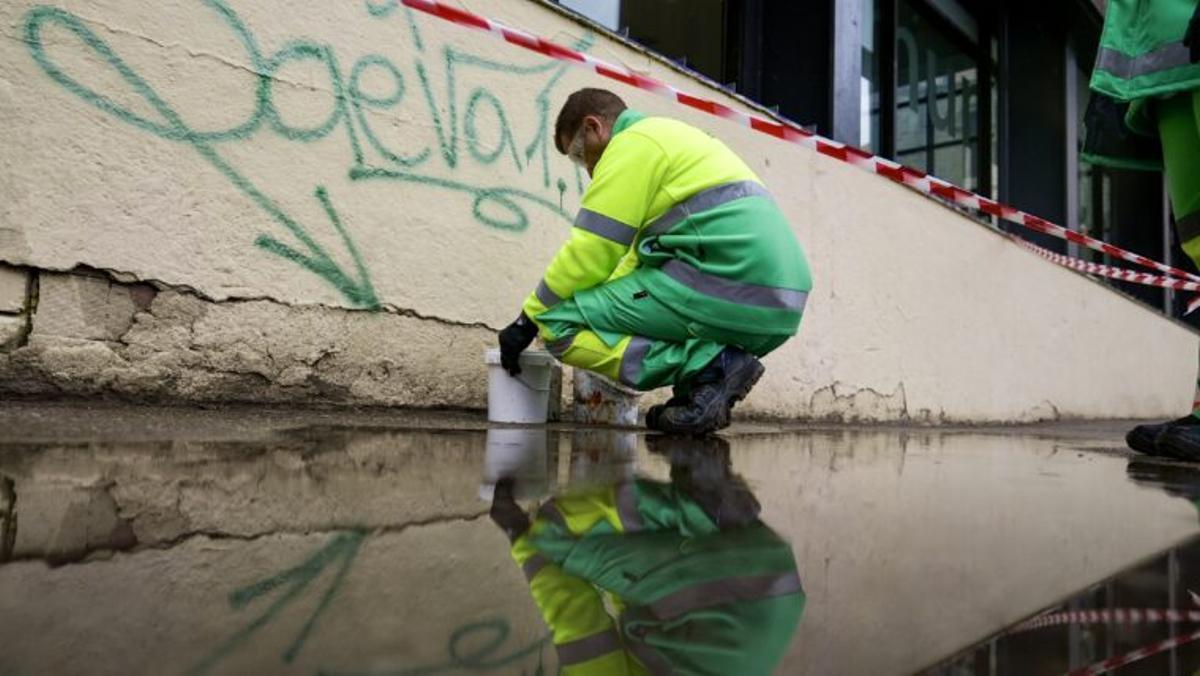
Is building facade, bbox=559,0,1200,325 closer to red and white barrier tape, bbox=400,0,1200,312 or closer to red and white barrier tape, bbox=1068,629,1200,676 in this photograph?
red and white barrier tape, bbox=400,0,1200,312

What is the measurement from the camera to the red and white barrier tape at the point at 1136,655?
0.51 meters

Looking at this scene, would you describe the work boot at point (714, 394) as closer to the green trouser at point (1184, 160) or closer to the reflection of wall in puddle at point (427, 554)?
the reflection of wall in puddle at point (427, 554)

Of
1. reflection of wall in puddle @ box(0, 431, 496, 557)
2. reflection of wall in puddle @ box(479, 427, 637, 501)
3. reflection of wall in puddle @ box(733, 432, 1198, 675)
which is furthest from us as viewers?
reflection of wall in puddle @ box(479, 427, 637, 501)

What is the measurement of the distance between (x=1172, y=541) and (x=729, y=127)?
2955mm

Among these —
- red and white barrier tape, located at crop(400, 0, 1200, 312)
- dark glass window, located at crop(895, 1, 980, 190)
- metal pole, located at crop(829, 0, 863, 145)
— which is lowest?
red and white barrier tape, located at crop(400, 0, 1200, 312)

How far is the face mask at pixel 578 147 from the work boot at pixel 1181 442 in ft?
5.69

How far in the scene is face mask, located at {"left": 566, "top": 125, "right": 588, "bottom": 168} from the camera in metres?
2.46

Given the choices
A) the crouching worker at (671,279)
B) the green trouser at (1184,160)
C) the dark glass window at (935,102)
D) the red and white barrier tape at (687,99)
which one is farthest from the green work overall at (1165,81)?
the dark glass window at (935,102)

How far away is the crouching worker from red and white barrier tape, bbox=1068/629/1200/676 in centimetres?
170

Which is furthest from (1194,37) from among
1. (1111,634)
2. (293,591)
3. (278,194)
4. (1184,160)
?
(278,194)

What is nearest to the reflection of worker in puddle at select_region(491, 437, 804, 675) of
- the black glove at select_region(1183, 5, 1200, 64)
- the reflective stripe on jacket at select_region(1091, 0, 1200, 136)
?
the black glove at select_region(1183, 5, 1200, 64)

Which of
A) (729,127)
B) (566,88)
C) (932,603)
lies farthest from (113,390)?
(729,127)

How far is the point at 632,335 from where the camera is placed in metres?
2.35

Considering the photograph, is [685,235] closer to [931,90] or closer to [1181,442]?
[1181,442]
